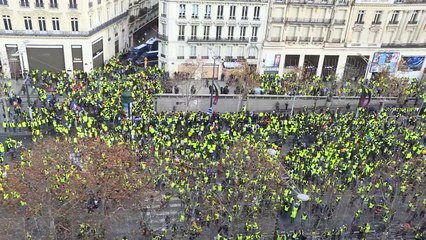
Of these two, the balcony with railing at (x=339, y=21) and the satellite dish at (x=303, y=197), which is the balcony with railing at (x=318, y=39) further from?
the satellite dish at (x=303, y=197)

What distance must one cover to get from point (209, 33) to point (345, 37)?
18.1 meters

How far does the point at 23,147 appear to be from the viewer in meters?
37.1

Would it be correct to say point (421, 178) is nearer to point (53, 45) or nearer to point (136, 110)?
point (136, 110)

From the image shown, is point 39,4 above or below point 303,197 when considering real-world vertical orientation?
above

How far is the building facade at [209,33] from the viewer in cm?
5122

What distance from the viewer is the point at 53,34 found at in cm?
4956

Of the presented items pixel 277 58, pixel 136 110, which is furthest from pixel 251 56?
pixel 136 110

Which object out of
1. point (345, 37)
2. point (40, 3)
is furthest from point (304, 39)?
point (40, 3)

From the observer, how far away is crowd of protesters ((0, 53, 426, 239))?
31.4 meters

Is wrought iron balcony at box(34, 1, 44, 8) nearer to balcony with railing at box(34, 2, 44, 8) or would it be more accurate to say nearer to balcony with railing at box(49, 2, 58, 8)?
balcony with railing at box(34, 2, 44, 8)

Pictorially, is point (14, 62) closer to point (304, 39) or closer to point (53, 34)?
point (53, 34)

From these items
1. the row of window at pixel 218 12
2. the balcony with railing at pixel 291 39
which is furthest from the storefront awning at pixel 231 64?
the balcony with railing at pixel 291 39

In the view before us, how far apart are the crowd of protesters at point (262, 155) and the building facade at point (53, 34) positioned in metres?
4.86

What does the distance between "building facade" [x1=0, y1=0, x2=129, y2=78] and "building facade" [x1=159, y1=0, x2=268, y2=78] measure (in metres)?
7.68
